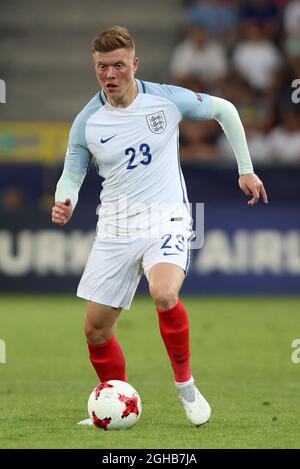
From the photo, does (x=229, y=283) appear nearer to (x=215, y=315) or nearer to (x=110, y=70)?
(x=215, y=315)

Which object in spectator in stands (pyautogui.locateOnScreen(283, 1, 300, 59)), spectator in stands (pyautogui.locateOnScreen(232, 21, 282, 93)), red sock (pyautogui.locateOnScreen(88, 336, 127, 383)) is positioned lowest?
red sock (pyautogui.locateOnScreen(88, 336, 127, 383))

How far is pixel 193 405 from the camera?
6.96 meters

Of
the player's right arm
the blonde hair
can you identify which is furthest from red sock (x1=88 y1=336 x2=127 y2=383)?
the blonde hair

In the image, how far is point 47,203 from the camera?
15.8 m

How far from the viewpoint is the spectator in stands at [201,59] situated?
1825 centimetres

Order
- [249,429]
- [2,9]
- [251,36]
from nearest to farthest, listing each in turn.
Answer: [249,429] < [251,36] < [2,9]

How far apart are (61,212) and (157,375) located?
3085 millimetres

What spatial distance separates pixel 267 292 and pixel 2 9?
7401 millimetres

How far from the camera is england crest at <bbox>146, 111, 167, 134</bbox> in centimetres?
727

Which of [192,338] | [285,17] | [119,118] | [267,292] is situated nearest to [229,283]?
[267,292]

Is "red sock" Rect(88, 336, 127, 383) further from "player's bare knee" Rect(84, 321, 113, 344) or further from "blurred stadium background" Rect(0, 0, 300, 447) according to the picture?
"blurred stadium background" Rect(0, 0, 300, 447)

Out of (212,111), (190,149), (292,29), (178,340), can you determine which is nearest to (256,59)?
(292,29)

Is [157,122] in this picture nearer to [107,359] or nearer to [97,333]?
[97,333]

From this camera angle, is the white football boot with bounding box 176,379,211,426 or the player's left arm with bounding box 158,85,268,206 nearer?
the white football boot with bounding box 176,379,211,426
